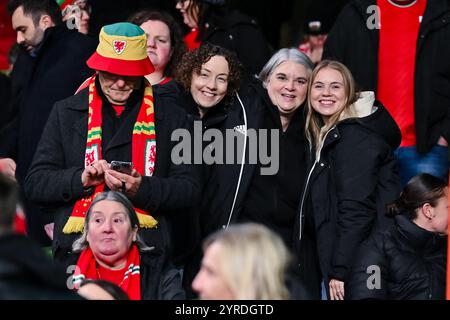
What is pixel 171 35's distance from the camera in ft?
30.8

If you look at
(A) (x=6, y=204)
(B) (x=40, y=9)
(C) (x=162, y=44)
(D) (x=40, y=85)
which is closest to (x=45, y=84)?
(D) (x=40, y=85)

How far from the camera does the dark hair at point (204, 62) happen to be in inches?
350

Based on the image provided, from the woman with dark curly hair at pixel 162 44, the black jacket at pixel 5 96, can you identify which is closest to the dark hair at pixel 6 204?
the woman with dark curly hair at pixel 162 44

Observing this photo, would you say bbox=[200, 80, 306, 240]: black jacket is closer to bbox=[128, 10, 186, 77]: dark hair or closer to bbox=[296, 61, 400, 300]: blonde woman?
bbox=[296, 61, 400, 300]: blonde woman

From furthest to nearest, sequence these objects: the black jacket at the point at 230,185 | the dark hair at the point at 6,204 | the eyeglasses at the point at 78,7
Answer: the eyeglasses at the point at 78,7
the black jacket at the point at 230,185
the dark hair at the point at 6,204

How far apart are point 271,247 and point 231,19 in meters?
4.06

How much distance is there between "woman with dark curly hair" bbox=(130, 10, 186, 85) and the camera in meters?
9.29

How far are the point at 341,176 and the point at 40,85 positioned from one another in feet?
6.57

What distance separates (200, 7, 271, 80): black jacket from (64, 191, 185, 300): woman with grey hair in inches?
94.6

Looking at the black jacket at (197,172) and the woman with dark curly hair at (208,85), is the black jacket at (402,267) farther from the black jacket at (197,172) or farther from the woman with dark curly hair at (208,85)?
the woman with dark curly hair at (208,85)

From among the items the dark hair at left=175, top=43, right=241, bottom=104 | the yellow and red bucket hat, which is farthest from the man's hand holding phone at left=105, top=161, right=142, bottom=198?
the dark hair at left=175, top=43, right=241, bottom=104

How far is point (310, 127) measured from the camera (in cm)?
891

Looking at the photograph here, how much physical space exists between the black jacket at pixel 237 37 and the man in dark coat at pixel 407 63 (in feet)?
1.89
